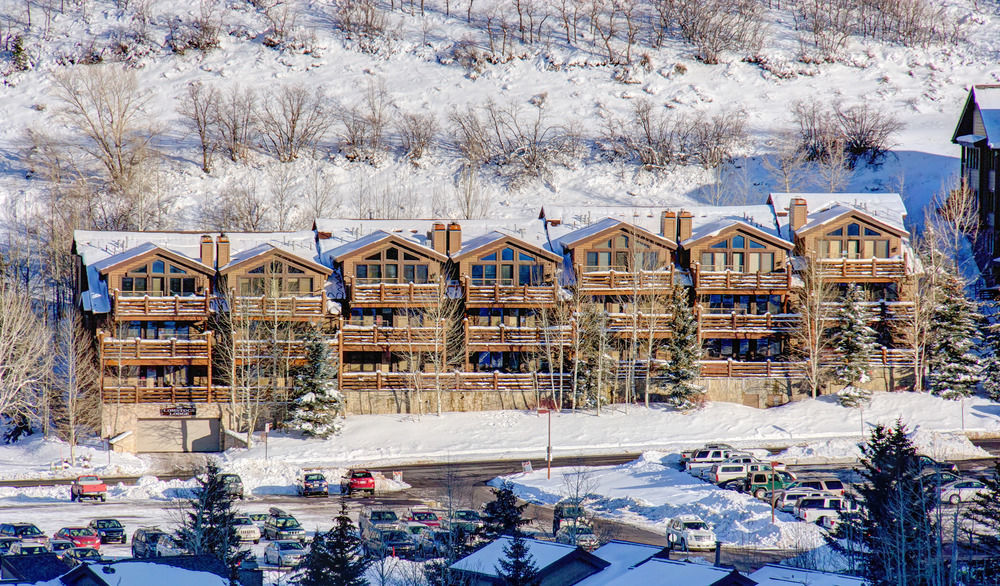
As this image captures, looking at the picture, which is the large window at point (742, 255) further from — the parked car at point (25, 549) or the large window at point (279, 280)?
the parked car at point (25, 549)

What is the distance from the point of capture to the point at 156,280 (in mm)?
75188

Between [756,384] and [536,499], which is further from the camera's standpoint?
[756,384]

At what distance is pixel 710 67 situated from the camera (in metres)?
126

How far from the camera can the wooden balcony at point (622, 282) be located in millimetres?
77375

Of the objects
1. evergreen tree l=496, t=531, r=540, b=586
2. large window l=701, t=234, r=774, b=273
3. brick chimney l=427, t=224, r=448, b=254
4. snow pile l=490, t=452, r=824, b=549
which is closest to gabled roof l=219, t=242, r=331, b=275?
brick chimney l=427, t=224, r=448, b=254

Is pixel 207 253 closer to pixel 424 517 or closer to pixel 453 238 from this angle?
pixel 453 238

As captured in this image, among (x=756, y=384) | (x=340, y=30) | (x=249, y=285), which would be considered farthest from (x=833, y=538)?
(x=340, y=30)

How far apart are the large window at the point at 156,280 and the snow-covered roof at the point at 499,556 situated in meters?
37.7

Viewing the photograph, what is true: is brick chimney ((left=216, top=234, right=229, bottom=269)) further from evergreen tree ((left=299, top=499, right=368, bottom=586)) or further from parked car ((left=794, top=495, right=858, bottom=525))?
evergreen tree ((left=299, top=499, right=368, bottom=586))

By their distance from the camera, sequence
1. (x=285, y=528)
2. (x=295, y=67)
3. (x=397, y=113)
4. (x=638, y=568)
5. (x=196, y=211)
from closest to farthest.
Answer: (x=638, y=568) < (x=285, y=528) < (x=196, y=211) < (x=397, y=113) < (x=295, y=67)

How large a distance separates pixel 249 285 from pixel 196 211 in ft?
96.2

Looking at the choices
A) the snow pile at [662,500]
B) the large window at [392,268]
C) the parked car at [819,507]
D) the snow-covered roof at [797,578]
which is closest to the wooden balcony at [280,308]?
the large window at [392,268]

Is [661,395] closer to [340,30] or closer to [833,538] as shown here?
[833,538]

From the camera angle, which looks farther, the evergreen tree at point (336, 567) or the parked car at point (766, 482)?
the parked car at point (766, 482)
